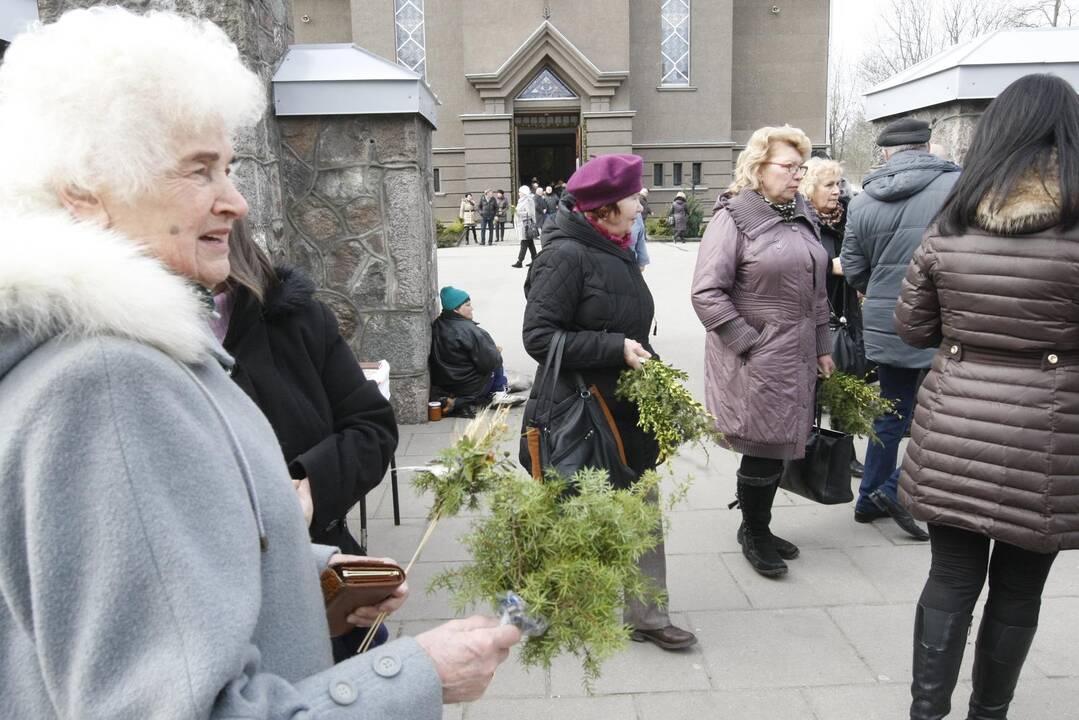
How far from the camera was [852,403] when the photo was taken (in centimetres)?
406

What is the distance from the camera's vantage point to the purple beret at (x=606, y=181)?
3186mm

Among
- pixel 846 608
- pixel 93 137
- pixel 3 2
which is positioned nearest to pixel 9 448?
pixel 93 137

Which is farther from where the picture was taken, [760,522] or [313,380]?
[760,522]

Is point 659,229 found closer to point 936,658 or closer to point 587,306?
point 587,306

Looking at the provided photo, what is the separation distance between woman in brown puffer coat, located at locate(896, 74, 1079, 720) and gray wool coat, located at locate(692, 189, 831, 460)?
1026 mm

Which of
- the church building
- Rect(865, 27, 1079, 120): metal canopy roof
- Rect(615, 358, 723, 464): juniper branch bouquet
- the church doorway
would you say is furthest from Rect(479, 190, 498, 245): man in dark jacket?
Rect(615, 358, 723, 464): juniper branch bouquet

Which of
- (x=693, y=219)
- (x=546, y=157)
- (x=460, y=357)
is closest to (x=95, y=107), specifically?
(x=460, y=357)

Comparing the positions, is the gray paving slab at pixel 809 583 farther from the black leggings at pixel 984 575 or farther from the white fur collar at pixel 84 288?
the white fur collar at pixel 84 288

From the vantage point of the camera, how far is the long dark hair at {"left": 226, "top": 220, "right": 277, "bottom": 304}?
210cm

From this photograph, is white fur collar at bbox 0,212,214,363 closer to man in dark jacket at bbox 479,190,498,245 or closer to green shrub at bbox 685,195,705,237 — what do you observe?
man in dark jacket at bbox 479,190,498,245

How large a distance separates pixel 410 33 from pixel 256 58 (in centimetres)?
2686

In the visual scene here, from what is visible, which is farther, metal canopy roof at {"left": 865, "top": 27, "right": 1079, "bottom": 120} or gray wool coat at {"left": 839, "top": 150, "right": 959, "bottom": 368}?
metal canopy roof at {"left": 865, "top": 27, "right": 1079, "bottom": 120}

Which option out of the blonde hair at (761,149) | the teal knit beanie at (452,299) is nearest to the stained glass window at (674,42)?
the teal knit beanie at (452,299)

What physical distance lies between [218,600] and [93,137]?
625 mm
